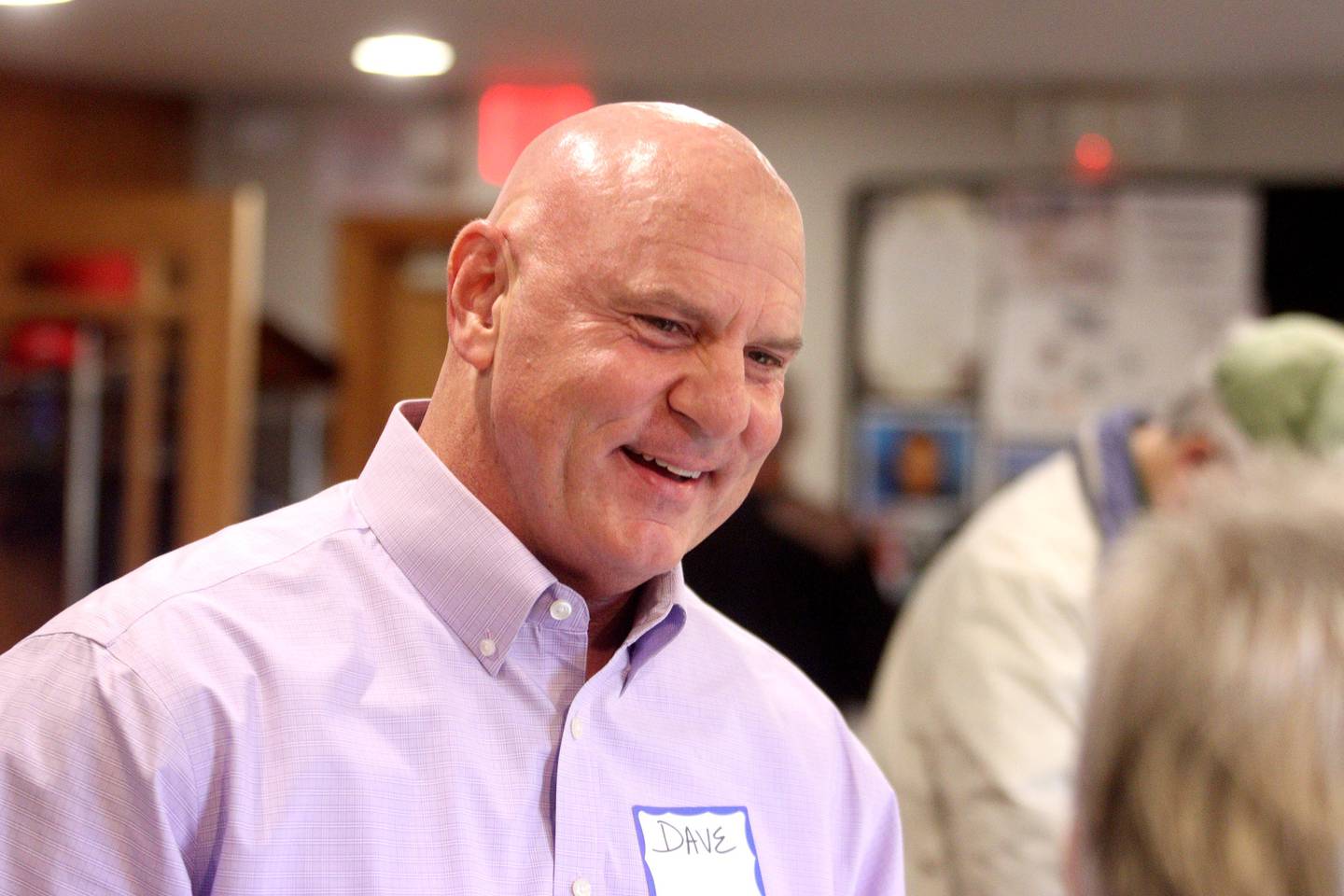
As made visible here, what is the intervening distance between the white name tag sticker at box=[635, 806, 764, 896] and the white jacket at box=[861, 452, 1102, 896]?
0.87 metres

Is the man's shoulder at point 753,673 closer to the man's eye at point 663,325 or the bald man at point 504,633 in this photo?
the bald man at point 504,633

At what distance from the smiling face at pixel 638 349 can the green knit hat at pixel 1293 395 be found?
48.7 inches

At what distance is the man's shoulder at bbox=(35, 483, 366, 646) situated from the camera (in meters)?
1.12

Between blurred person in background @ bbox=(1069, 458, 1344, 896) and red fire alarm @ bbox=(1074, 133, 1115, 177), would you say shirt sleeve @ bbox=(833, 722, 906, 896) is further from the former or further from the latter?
red fire alarm @ bbox=(1074, 133, 1115, 177)

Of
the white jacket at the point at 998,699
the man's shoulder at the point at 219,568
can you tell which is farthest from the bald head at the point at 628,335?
the white jacket at the point at 998,699

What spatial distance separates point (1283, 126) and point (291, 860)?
464cm

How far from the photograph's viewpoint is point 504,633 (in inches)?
47.4

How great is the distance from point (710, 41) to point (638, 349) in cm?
342

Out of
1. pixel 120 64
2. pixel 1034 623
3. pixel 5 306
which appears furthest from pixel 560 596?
pixel 120 64

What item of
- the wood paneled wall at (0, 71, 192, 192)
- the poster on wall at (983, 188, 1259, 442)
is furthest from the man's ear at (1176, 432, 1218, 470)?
the wood paneled wall at (0, 71, 192, 192)

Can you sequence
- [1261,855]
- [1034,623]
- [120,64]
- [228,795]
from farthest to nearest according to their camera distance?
[120,64] < [1034,623] < [228,795] < [1261,855]

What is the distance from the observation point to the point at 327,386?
5461 millimetres

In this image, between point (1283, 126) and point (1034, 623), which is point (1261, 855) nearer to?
point (1034, 623)

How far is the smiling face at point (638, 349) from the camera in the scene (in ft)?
3.84
